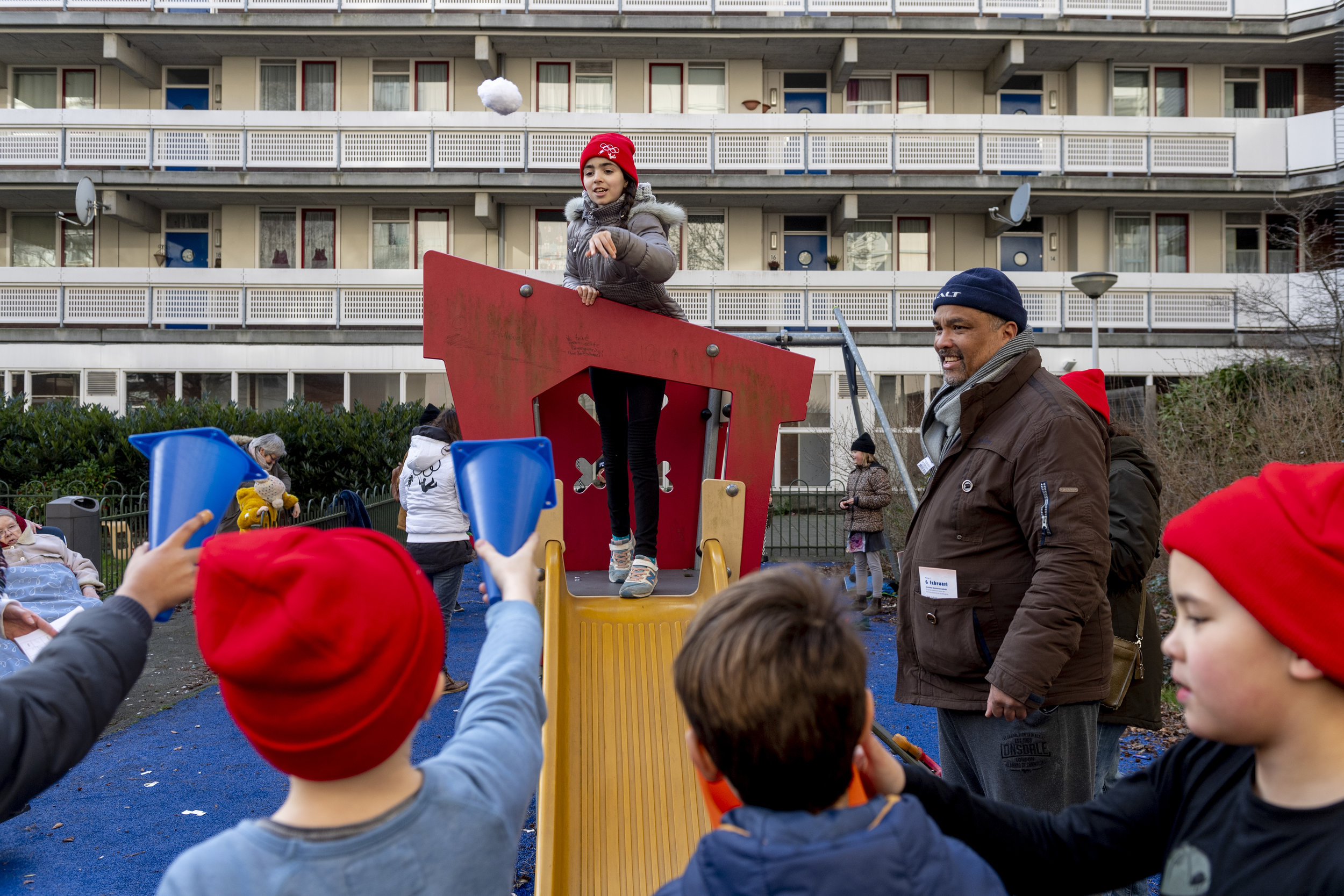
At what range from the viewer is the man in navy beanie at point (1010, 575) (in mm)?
2242

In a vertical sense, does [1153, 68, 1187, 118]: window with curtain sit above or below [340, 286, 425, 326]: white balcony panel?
above

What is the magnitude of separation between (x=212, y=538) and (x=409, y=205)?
71.1 ft

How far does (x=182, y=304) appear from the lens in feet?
66.2

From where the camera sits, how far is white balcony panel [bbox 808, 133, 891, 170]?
20.5m

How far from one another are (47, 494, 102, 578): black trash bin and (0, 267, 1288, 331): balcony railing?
43.8 feet

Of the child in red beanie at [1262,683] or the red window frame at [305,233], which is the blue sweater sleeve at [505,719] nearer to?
the child in red beanie at [1262,683]

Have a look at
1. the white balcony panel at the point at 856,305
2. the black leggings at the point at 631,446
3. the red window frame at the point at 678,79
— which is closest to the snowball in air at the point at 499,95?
the black leggings at the point at 631,446

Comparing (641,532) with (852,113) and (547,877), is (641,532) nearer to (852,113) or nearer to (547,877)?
(547,877)

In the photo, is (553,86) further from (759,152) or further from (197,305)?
(197,305)

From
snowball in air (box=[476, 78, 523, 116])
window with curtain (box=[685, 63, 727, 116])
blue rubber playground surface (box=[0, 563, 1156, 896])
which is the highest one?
window with curtain (box=[685, 63, 727, 116])

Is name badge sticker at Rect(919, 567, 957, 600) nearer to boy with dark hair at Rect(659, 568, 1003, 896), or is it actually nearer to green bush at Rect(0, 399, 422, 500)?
boy with dark hair at Rect(659, 568, 1003, 896)

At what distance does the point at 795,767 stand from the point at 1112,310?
22037 mm

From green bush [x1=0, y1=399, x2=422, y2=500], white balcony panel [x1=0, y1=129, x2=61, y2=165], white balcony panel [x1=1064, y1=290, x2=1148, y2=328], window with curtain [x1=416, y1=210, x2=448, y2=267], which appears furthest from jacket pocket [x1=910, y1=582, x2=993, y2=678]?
white balcony panel [x1=0, y1=129, x2=61, y2=165]

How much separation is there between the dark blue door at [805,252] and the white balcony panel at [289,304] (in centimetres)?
1050
